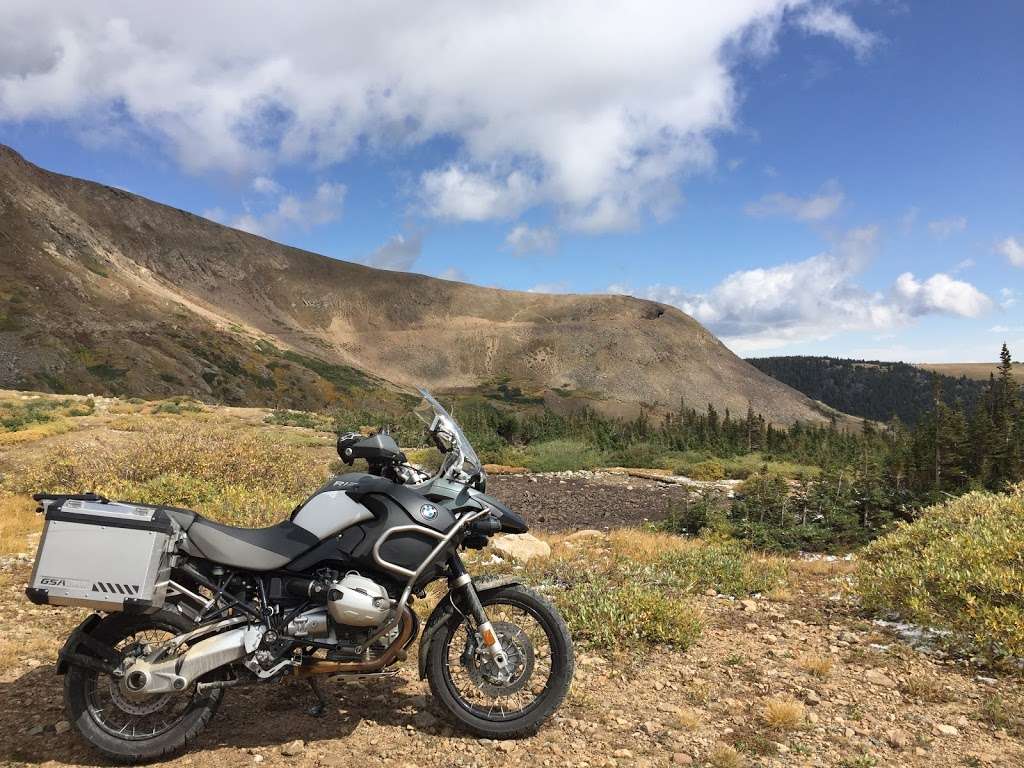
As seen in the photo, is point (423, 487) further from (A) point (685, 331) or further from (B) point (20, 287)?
(A) point (685, 331)

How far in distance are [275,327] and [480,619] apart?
121m

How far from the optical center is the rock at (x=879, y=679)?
16.7ft

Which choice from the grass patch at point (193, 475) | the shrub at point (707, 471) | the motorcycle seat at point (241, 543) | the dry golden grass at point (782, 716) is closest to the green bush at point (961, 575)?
the dry golden grass at point (782, 716)

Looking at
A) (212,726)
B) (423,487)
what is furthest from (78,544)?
(423,487)

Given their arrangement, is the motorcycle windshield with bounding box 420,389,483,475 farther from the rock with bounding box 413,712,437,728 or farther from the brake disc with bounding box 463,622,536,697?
the rock with bounding box 413,712,437,728

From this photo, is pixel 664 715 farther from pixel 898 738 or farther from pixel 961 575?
pixel 961 575

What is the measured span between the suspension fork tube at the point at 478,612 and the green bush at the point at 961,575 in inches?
175

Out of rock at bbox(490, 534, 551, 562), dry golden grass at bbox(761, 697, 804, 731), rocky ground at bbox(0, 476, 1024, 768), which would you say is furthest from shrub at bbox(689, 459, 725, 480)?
dry golden grass at bbox(761, 697, 804, 731)

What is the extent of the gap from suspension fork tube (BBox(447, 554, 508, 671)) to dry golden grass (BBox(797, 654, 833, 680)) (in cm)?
297

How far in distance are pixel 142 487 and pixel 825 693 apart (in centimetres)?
989

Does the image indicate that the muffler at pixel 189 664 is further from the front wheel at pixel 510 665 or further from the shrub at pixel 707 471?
the shrub at pixel 707 471

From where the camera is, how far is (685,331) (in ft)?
458

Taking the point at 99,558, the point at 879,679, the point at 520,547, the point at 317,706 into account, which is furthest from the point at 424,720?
the point at 520,547

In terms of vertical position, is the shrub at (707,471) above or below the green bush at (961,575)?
below
